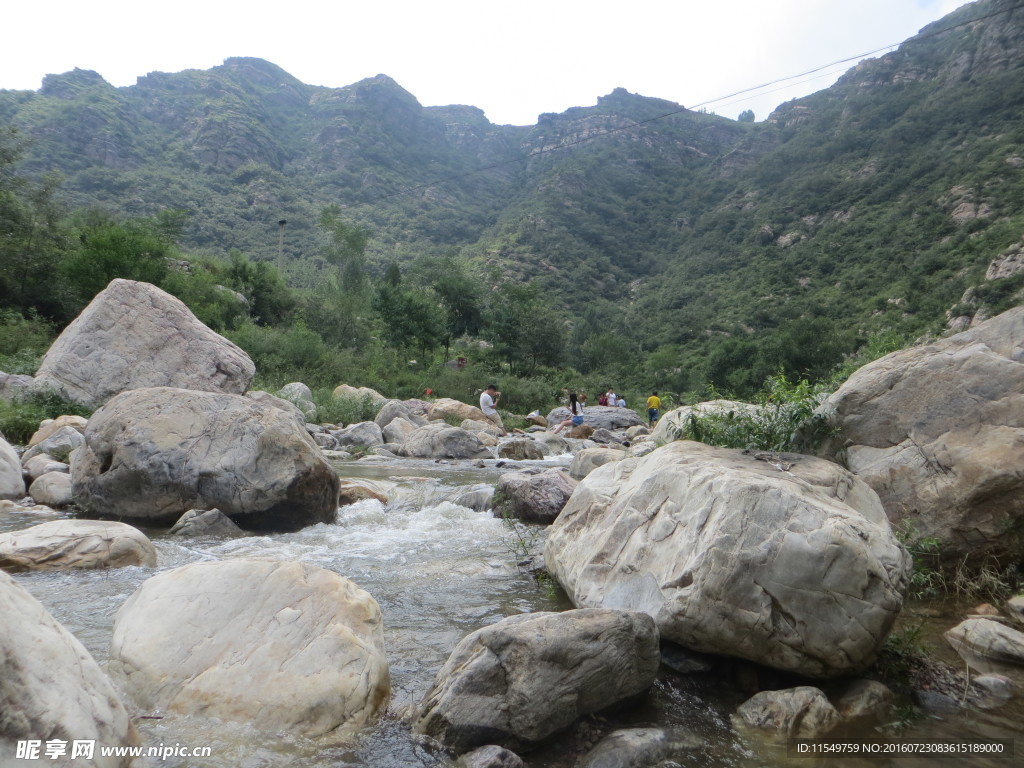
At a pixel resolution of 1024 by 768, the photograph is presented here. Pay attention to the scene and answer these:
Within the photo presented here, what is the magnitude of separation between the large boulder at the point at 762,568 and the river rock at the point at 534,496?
3.43 metres

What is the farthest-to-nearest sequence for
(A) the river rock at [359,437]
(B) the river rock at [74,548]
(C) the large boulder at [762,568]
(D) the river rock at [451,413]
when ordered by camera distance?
(D) the river rock at [451,413], (A) the river rock at [359,437], (B) the river rock at [74,548], (C) the large boulder at [762,568]

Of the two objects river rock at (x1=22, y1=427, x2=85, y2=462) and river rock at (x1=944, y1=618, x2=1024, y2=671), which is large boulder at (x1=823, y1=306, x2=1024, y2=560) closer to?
river rock at (x1=944, y1=618, x2=1024, y2=671)

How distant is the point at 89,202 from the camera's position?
59094 mm

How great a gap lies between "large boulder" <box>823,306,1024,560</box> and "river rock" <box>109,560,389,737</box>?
4361 mm

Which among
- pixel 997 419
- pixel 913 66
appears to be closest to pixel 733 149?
pixel 913 66

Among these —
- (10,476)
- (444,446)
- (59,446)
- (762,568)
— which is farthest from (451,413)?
(762,568)

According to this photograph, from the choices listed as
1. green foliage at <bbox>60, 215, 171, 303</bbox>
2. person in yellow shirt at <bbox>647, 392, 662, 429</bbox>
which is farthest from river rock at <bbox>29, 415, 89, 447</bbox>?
person in yellow shirt at <bbox>647, 392, 662, 429</bbox>

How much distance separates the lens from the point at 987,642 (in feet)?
13.5

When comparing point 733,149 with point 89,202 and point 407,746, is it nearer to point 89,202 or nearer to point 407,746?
point 89,202

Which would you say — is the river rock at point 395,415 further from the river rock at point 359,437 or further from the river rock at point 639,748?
the river rock at point 639,748

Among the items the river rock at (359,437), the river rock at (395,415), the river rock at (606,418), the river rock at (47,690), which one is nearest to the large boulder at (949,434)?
the river rock at (47,690)

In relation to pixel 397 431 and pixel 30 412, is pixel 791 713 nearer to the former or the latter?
pixel 30 412

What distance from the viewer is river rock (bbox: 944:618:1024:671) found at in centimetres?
399

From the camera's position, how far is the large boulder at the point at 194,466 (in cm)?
734
